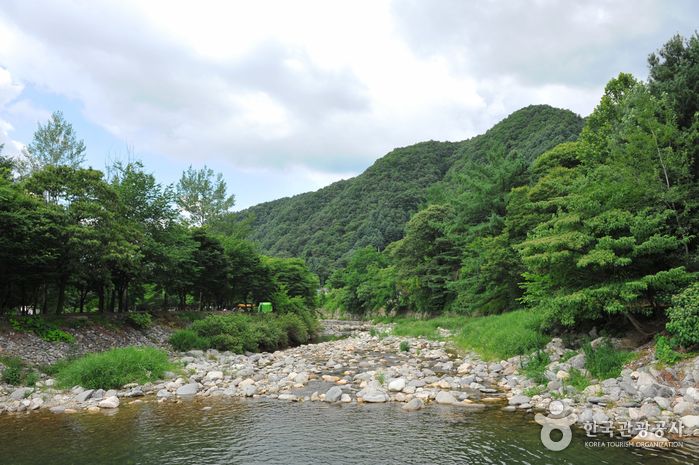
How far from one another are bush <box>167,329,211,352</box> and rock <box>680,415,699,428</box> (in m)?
20.4

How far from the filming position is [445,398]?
427 inches

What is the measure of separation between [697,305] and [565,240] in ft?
11.0

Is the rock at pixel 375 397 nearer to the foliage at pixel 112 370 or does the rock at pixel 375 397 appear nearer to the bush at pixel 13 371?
the foliage at pixel 112 370

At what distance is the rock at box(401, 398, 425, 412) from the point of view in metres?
10.2

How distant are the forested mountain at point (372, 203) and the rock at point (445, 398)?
83.9 meters

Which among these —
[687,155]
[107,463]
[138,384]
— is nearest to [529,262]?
[687,155]

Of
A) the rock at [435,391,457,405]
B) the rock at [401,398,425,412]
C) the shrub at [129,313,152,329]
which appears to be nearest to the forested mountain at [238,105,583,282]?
the shrub at [129,313,152,329]

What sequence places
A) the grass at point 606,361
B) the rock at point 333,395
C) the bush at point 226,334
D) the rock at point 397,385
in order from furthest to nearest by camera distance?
the bush at point 226,334 < the rock at point 397,385 < the rock at point 333,395 < the grass at point 606,361

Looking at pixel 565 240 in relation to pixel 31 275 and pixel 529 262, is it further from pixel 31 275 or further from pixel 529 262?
pixel 31 275

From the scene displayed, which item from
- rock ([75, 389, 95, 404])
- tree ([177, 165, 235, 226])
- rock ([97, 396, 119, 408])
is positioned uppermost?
tree ([177, 165, 235, 226])

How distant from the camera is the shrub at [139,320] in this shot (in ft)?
69.2

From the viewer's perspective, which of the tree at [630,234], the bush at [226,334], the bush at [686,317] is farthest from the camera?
the bush at [226,334]

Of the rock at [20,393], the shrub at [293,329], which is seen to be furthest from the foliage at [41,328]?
the shrub at [293,329]

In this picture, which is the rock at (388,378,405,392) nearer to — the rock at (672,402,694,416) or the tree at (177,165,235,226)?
the rock at (672,402,694,416)
